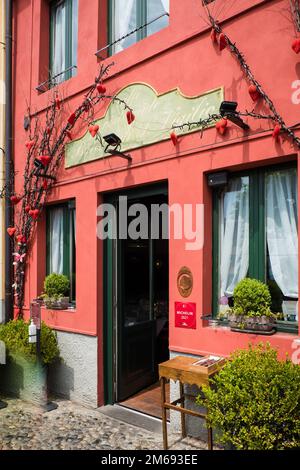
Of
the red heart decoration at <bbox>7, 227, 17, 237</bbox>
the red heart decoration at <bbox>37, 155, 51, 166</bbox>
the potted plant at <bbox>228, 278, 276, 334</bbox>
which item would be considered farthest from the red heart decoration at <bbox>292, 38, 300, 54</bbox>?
the red heart decoration at <bbox>7, 227, 17, 237</bbox>

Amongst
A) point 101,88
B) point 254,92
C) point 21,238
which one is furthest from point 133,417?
point 101,88

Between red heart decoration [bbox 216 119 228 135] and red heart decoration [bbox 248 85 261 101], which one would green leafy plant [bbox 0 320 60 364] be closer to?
red heart decoration [bbox 216 119 228 135]

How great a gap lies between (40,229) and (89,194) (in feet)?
4.90

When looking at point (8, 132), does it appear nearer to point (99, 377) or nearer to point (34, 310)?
point (34, 310)

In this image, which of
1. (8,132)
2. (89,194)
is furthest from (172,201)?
(8,132)

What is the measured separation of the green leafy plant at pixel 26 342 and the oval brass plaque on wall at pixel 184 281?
2387mm

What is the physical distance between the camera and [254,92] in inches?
149

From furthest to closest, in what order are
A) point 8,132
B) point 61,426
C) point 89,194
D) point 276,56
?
1. point 8,132
2. point 89,194
3. point 61,426
4. point 276,56

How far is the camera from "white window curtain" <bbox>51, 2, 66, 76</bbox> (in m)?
6.42

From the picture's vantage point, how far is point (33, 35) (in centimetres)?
667

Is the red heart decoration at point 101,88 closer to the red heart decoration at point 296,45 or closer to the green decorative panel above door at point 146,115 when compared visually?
the green decorative panel above door at point 146,115

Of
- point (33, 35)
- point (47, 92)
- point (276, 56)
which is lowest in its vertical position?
point (276, 56)

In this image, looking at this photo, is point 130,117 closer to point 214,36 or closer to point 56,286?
point 214,36

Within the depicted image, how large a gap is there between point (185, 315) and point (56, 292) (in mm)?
2565
